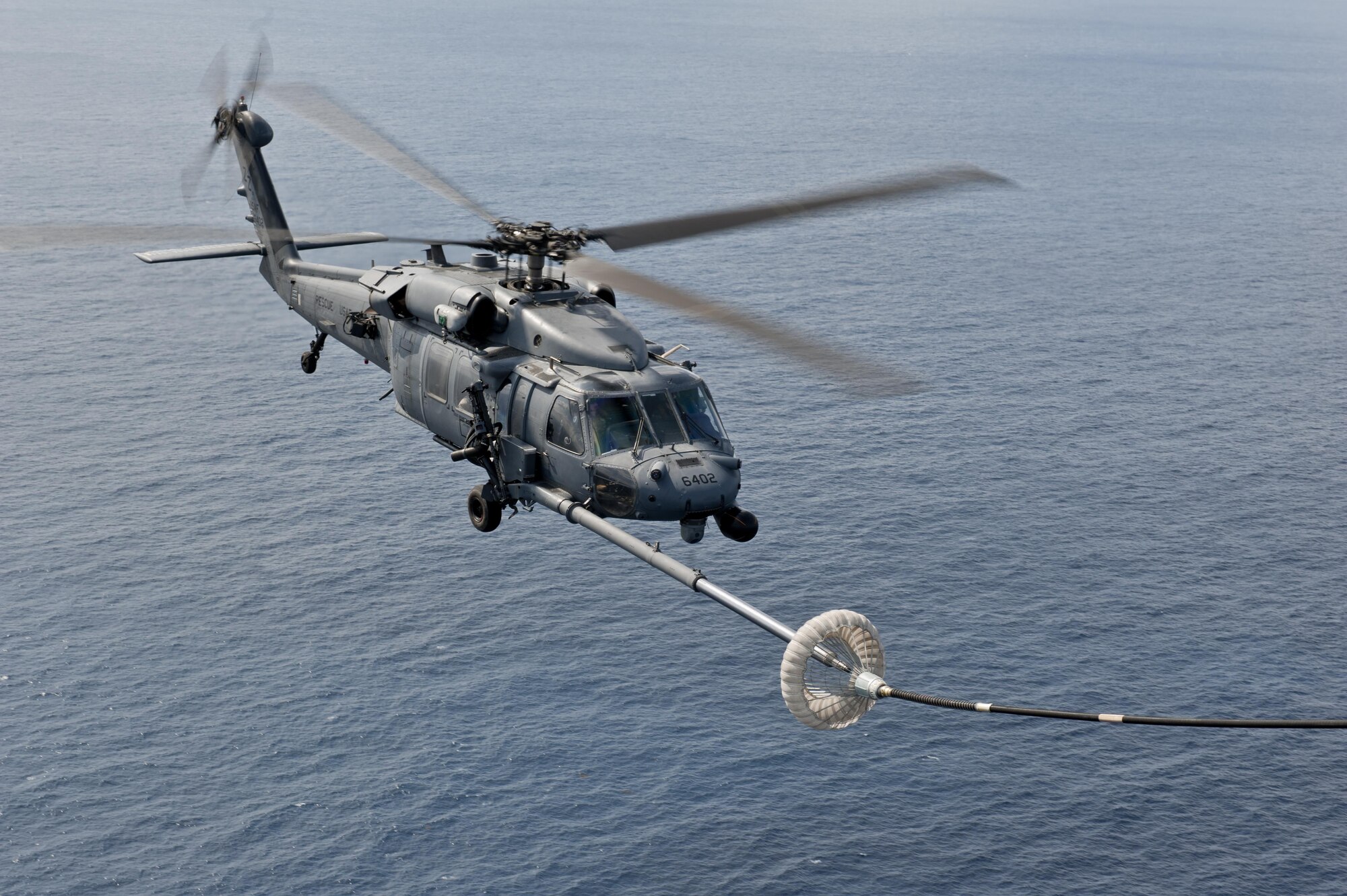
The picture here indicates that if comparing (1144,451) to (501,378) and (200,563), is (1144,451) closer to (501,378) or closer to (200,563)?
(200,563)

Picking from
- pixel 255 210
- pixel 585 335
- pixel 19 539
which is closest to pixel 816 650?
pixel 585 335

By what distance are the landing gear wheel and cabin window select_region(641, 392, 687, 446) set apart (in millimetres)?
6779

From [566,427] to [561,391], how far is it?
46.9 inches

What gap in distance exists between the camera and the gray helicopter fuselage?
143 ft

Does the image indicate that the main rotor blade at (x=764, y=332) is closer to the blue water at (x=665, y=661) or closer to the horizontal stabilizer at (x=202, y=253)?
the horizontal stabilizer at (x=202, y=253)

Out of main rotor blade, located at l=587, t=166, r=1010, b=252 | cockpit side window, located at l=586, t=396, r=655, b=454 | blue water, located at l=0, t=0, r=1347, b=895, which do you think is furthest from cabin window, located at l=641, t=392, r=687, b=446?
blue water, located at l=0, t=0, r=1347, b=895

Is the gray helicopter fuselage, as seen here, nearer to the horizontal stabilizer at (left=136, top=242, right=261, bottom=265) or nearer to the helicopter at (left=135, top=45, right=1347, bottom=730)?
the helicopter at (left=135, top=45, right=1347, bottom=730)

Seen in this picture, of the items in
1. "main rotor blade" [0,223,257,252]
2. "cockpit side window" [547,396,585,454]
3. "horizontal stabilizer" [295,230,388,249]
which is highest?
"main rotor blade" [0,223,257,252]

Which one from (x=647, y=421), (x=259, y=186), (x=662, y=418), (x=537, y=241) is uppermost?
(x=537, y=241)

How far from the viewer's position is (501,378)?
48.2 m

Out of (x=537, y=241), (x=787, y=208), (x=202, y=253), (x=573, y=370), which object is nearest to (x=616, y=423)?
(x=573, y=370)

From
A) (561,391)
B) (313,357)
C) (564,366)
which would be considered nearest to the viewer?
(561,391)

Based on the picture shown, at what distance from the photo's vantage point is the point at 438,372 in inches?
1986

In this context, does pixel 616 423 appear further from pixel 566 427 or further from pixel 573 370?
pixel 573 370
